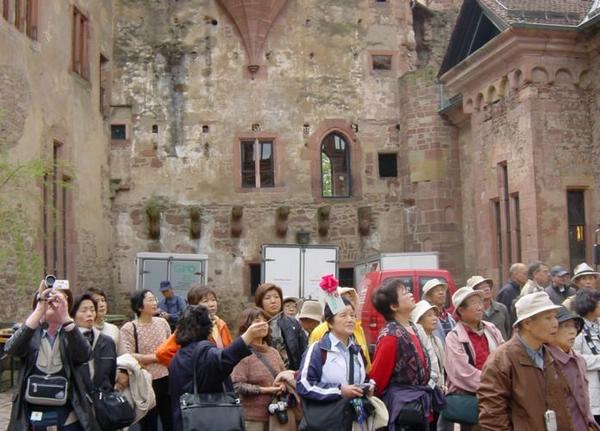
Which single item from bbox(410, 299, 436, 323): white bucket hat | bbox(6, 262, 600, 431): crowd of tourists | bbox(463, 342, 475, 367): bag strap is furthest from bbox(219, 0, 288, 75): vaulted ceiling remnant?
bbox(463, 342, 475, 367): bag strap

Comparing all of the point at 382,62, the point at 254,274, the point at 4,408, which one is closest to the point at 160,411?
the point at 4,408

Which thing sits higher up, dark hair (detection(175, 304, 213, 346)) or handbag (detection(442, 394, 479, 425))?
dark hair (detection(175, 304, 213, 346))

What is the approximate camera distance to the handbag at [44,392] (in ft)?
18.9

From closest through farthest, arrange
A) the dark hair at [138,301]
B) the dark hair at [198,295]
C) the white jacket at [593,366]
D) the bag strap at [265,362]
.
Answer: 1. the bag strap at [265,362]
2. the white jacket at [593,366]
3. the dark hair at [198,295]
4. the dark hair at [138,301]

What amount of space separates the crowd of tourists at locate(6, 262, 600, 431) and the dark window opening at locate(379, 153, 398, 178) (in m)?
16.4

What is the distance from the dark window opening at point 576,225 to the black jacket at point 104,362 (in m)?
11.8

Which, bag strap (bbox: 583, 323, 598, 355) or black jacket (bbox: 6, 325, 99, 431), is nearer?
black jacket (bbox: 6, 325, 99, 431)

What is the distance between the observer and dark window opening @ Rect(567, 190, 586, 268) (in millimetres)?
16469

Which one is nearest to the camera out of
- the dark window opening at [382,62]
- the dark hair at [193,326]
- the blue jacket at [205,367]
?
the blue jacket at [205,367]

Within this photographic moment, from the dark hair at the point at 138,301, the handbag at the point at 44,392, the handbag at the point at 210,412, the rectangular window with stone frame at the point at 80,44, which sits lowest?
the handbag at the point at 210,412

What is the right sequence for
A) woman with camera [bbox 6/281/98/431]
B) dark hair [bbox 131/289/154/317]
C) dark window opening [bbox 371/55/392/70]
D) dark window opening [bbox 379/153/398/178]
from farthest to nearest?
dark window opening [bbox 371/55/392/70], dark window opening [bbox 379/153/398/178], dark hair [bbox 131/289/154/317], woman with camera [bbox 6/281/98/431]

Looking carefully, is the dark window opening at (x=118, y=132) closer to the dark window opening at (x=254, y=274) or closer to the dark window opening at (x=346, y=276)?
the dark window opening at (x=254, y=274)

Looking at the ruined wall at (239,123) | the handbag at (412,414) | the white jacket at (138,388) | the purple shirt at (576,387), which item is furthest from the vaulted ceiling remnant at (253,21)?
the purple shirt at (576,387)

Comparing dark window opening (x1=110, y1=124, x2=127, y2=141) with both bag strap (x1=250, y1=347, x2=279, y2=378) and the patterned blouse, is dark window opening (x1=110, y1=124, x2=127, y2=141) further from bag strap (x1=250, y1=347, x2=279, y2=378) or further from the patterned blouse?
bag strap (x1=250, y1=347, x2=279, y2=378)
